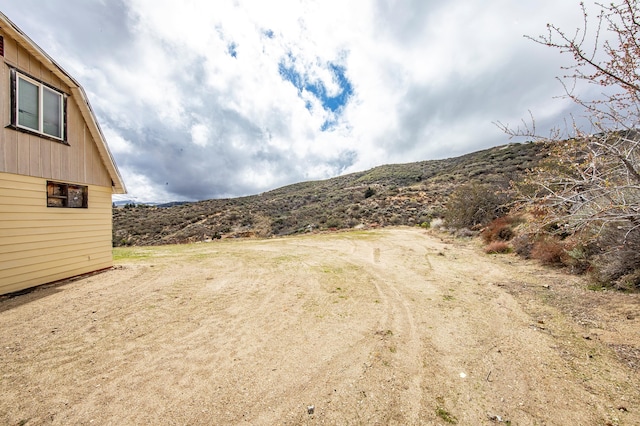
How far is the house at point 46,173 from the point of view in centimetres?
613

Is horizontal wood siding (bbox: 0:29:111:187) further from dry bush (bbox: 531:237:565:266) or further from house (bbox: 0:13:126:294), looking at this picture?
dry bush (bbox: 531:237:565:266)

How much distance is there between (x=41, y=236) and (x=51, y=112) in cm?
321

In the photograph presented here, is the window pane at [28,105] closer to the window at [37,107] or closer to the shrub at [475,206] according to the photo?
the window at [37,107]

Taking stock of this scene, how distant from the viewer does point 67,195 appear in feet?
24.8

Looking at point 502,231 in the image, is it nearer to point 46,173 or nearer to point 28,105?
point 46,173

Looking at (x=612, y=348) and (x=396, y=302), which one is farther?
(x=396, y=302)

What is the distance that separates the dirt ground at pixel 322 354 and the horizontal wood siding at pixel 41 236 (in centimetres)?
59

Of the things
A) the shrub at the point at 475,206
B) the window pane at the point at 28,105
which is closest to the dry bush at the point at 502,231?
the shrub at the point at 475,206

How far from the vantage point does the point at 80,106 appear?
26.0ft

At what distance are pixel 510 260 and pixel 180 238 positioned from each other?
23.8 meters

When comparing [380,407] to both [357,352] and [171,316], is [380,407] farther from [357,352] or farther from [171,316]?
[171,316]

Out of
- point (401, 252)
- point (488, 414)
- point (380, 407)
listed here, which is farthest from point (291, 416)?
point (401, 252)

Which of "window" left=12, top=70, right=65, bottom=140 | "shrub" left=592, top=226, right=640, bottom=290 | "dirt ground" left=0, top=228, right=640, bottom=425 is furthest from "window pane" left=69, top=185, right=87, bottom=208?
"shrub" left=592, top=226, right=640, bottom=290

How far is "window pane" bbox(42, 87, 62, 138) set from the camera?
6.93m
